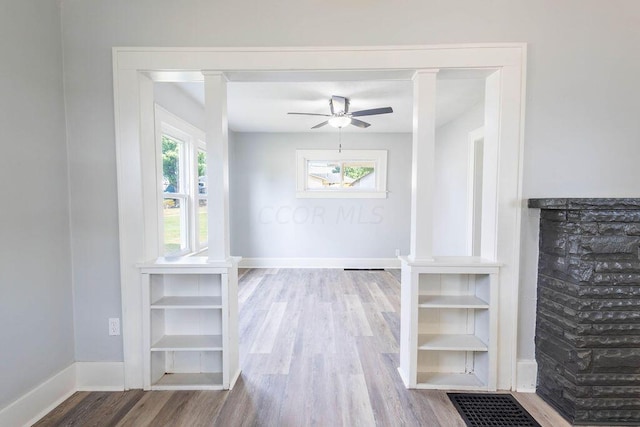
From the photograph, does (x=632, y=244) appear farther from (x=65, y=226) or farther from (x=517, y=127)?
(x=65, y=226)

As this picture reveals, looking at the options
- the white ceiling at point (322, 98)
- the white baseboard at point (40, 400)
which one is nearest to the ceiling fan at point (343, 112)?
the white ceiling at point (322, 98)

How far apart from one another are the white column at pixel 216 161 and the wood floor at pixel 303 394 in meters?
0.92

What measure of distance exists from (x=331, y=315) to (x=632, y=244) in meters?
2.47

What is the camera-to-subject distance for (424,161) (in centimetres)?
193

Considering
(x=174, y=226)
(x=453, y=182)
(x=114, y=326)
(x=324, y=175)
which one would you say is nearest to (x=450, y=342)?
(x=114, y=326)

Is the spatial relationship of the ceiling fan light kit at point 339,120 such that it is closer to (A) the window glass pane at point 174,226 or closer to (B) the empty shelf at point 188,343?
(A) the window glass pane at point 174,226

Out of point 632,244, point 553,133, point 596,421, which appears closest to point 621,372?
point 596,421

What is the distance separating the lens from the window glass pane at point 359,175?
17.8ft

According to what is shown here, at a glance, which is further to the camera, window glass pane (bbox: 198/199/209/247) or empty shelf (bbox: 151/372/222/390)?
window glass pane (bbox: 198/199/209/247)

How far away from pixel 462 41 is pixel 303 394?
8.32 ft

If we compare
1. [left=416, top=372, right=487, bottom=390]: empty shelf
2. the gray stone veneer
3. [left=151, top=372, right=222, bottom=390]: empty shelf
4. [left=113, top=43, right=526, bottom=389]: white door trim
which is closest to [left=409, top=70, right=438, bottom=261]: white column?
[left=113, top=43, right=526, bottom=389]: white door trim

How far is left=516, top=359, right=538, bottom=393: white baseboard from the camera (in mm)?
1916

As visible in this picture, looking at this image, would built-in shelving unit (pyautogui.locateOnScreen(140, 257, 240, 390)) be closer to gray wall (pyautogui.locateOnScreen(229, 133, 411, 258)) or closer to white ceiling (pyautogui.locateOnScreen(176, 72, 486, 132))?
white ceiling (pyautogui.locateOnScreen(176, 72, 486, 132))

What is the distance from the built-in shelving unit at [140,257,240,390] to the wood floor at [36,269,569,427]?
5.1 inches
